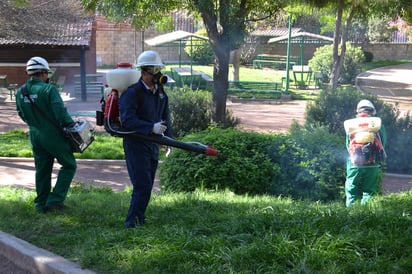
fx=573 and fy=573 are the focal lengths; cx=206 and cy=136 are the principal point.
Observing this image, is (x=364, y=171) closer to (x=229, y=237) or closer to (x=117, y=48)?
(x=229, y=237)

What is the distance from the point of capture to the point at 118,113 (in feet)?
15.9

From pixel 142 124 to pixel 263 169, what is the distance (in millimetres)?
3191

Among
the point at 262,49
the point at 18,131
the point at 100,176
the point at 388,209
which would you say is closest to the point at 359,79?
the point at 262,49

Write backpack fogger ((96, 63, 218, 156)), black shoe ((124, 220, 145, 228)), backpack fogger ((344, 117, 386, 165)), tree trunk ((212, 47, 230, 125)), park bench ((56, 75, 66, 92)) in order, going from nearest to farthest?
backpack fogger ((96, 63, 218, 156))
black shoe ((124, 220, 145, 228))
backpack fogger ((344, 117, 386, 165))
tree trunk ((212, 47, 230, 125))
park bench ((56, 75, 66, 92))

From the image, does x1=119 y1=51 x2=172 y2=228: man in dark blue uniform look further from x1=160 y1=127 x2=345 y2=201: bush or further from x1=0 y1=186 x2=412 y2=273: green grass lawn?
x1=160 y1=127 x2=345 y2=201: bush

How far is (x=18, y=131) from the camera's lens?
50.4ft

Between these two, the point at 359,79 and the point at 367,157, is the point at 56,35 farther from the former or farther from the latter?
the point at 367,157

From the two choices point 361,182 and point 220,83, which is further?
point 220,83

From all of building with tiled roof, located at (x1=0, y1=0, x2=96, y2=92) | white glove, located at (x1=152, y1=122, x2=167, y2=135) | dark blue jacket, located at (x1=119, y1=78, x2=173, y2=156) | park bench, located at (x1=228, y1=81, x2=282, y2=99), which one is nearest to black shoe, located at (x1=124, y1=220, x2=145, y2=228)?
dark blue jacket, located at (x1=119, y1=78, x2=173, y2=156)

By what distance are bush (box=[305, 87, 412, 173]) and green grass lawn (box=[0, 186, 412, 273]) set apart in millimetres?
6294

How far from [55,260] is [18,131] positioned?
11.8m

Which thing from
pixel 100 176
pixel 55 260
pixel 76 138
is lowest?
pixel 100 176

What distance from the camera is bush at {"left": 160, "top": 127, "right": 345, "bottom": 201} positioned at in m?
7.38

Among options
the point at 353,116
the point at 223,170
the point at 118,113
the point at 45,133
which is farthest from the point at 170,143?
the point at 353,116
